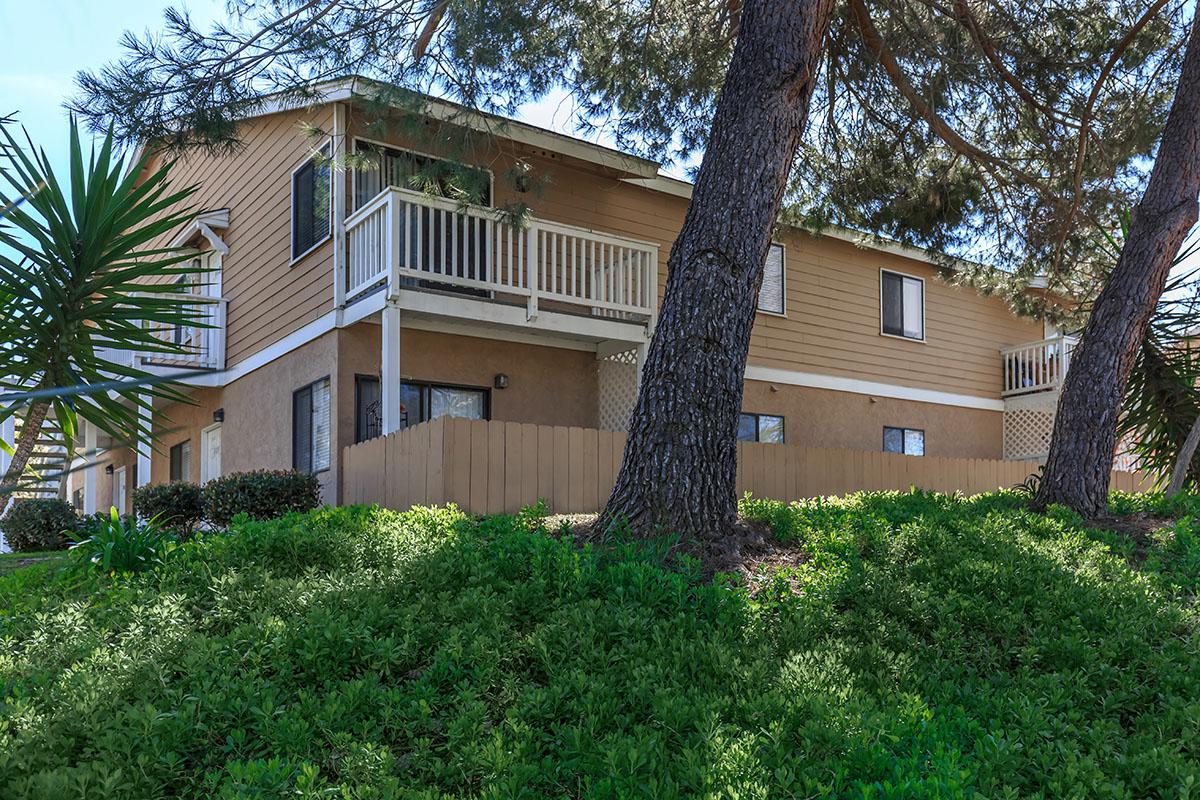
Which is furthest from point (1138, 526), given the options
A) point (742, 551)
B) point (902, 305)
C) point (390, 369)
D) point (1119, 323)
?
point (902, 305)

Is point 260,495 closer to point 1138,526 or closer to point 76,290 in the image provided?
point 76,290

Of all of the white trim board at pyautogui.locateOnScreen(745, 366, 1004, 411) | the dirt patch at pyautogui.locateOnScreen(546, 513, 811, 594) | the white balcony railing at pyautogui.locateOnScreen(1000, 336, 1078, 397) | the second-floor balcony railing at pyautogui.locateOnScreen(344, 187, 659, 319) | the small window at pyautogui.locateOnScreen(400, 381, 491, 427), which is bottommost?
the dirt patch at pyautogui.locateOnScreen(546, 513, 811, 594)

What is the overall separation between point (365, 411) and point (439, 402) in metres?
1.07

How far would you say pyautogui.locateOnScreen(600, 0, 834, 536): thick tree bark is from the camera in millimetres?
7238

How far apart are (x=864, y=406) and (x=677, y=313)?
40.2ft

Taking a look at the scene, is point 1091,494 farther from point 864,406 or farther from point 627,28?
point 864,406

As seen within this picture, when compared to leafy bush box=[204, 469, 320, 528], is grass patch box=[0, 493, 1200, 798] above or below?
below

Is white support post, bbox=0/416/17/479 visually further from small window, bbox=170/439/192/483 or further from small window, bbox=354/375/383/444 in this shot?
small window, bbox=354/375/383/444

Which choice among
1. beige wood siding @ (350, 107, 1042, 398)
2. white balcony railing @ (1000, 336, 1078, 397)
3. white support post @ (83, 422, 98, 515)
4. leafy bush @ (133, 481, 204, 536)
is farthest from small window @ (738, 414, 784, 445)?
white support post @ (83, 422, 98, 515)

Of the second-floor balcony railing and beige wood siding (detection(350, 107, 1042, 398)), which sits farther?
beige wood siding (detection(350, 107, 1042, 398))

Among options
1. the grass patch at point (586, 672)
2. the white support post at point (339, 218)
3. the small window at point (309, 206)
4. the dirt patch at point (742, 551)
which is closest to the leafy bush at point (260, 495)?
the white support post at point (339, 218)

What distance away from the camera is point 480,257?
14.0m

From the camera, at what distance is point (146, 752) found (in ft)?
14.4

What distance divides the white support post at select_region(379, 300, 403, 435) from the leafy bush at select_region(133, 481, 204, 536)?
252 cm
